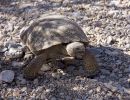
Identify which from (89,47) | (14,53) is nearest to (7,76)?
(14,53)

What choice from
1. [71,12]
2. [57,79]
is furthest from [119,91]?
[71,12]

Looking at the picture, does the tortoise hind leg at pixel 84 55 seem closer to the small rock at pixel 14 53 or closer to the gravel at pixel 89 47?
the gravel at pixel 89 47

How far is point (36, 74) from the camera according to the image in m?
4.86

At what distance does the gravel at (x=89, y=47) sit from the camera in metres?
4.66

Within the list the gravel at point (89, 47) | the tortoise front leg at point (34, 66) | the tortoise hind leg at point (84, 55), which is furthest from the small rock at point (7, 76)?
the tortoise hind leg at point (84, 55)

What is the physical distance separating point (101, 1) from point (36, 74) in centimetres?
241

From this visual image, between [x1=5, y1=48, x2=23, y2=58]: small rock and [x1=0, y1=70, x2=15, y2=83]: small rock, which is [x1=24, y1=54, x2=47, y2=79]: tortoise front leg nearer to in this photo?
[x1=0, y1=70, x2=15, y2=83]: small rock

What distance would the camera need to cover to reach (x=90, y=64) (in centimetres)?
486

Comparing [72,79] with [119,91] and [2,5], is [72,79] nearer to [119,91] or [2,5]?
[119,91]

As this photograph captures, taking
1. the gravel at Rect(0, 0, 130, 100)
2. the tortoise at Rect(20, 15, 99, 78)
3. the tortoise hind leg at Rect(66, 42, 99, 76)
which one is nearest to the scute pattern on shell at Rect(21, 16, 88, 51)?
the tortoise at Rect(20, 15, 99, 78)

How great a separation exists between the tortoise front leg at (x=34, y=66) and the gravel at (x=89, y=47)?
0.08 meters

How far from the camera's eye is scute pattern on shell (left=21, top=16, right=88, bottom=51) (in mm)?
4773

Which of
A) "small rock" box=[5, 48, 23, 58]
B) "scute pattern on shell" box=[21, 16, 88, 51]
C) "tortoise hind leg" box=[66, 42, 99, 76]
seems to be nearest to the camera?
"tortoise hind leg" box=[66, 42, 99, 76]

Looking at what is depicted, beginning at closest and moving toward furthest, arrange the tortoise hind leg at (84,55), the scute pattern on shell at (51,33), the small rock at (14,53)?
the tortoise hind leg at (84,55), the scute pattern on shell at (51,33), the small rock at (14,53)
